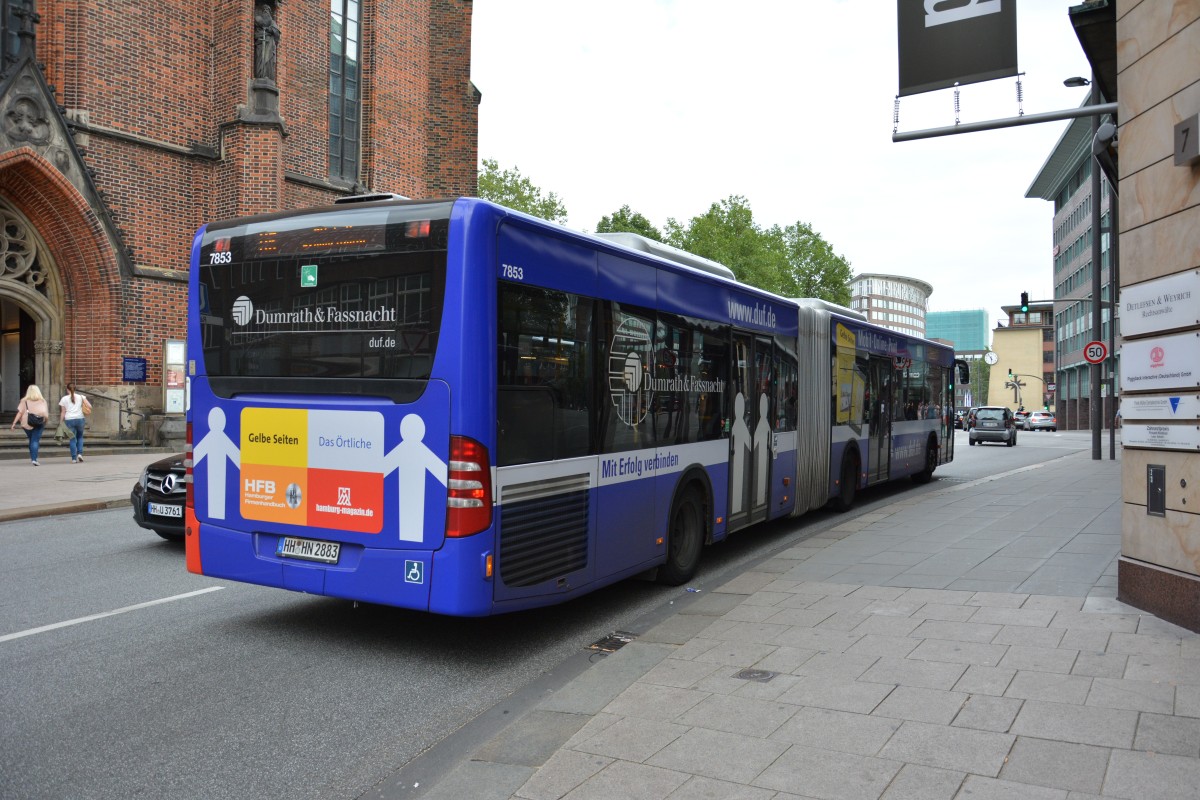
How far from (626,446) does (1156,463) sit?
3.61 metres

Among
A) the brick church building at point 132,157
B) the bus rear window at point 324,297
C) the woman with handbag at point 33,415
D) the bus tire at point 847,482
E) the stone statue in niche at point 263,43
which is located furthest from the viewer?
the stone statue in niche at point 263,43

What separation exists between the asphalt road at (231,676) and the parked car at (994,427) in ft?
105

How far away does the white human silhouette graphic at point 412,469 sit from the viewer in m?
5.43

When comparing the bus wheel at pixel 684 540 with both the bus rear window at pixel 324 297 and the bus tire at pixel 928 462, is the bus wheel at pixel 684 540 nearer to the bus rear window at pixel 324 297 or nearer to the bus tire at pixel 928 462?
the bus rear window at pixel 324 297

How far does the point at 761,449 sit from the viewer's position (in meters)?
9.83

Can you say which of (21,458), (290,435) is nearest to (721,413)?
(290,435)

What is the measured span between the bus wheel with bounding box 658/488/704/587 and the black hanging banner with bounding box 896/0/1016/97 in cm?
508

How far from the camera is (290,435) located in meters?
5.98

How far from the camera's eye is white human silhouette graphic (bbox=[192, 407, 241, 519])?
626cm

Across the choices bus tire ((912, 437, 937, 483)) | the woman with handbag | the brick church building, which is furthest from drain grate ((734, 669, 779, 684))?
the brick church building

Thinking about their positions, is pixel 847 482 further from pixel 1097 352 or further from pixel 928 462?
pixel 1097 352

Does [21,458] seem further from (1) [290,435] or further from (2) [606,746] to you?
(2) [606,746]

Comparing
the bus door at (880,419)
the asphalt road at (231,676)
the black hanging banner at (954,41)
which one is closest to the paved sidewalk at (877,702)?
the asphalt road at (231,676)

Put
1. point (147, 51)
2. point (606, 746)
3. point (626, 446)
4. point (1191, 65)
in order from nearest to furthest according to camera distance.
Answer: point (606, 746) → point (1191, 65) → point (626, 446) → point (147, 51)
